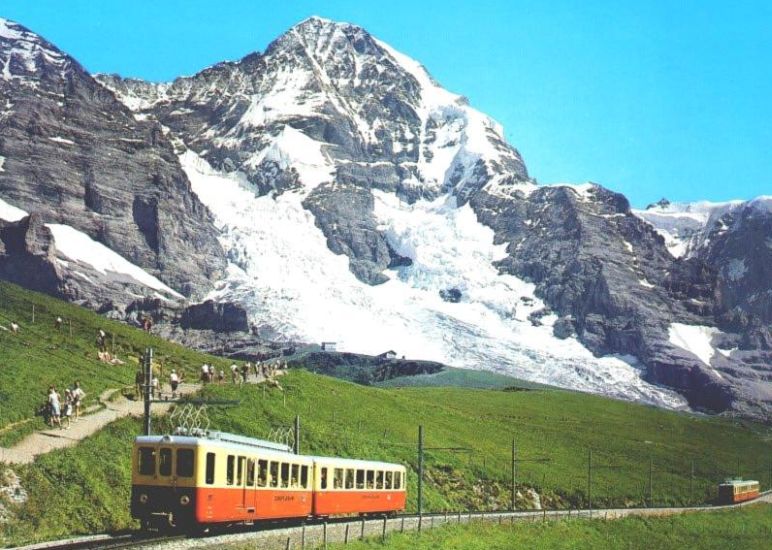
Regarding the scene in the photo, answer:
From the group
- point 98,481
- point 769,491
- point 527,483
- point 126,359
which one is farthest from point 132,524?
point 769,491

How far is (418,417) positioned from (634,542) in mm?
38853

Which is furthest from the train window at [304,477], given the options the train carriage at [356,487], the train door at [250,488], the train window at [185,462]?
the train window at [185,462]

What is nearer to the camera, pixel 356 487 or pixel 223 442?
pixel 223 442

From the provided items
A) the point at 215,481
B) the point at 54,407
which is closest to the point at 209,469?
the point at 215,481

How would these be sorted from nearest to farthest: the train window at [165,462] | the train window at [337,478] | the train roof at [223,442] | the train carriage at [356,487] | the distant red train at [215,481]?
the distant red train at [215,481] → the train window at [165,462] → the train roof at [223,442] → the train carriage at [356,487] → the train window at [337,478]

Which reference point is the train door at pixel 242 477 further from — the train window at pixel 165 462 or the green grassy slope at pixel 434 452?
the green grassy slope at pixel 434 452

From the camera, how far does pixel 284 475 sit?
1838 inches

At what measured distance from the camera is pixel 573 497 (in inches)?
4090

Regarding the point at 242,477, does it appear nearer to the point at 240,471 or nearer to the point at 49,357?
the point at 240,471

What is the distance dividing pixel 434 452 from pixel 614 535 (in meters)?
17.2

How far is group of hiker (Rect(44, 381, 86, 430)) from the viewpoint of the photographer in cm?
5325

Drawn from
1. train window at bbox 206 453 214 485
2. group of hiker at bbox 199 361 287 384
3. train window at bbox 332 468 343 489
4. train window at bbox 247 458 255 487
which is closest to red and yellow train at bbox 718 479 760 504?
group of hiker at bbox 199 361 287 384

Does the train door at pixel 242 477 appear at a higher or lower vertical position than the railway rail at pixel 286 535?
higher

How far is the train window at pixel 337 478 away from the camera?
52.7 metres
